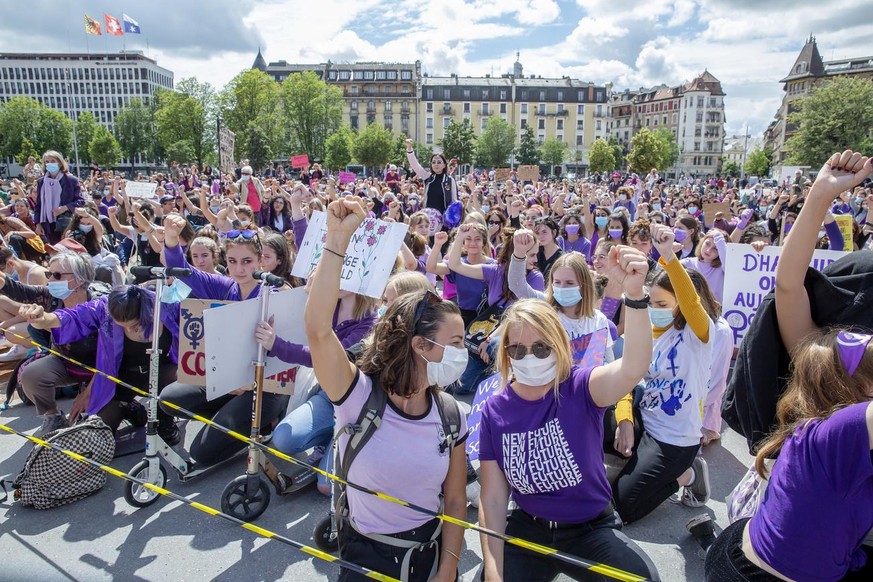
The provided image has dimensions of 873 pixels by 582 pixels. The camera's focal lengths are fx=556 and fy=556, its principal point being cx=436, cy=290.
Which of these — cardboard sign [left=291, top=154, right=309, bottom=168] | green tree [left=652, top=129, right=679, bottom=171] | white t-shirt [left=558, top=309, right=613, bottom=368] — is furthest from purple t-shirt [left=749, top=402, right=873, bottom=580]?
green tree [left=652, top=129, right=679, bottom=171]

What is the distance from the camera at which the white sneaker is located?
6052 millimetres

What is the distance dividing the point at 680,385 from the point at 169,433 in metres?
4.04

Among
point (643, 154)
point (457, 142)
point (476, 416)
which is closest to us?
point (476, 416)

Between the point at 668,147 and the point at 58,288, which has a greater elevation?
the point at 668,147

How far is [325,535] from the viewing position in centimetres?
329

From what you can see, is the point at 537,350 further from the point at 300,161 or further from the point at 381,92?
the point at 381,92

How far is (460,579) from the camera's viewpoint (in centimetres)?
310

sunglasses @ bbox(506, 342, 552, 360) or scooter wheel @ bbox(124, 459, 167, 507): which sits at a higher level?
sunglasses @ bbox(506, 342, 552, 360)

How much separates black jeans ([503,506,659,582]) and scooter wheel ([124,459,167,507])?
101 inches

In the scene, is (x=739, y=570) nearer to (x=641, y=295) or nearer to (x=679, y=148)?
(x=641, y=295)

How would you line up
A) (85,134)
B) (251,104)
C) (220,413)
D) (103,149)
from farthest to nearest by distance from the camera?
(85,134)
(103,149)
(251,104)
(220,413)

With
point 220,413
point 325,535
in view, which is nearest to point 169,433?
point 220,413

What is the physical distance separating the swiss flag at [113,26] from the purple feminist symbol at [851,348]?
83.1 meters

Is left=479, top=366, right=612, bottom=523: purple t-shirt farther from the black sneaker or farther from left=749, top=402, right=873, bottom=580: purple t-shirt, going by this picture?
the black sneaker
